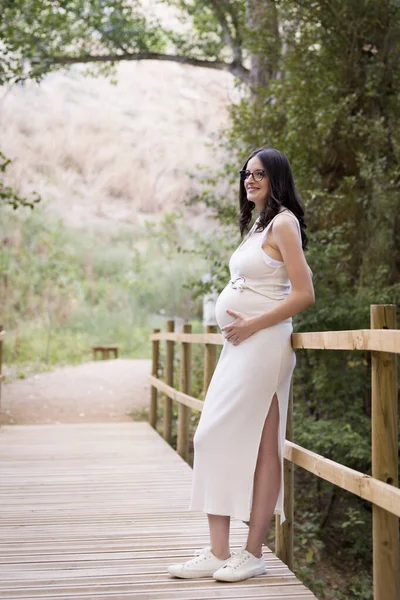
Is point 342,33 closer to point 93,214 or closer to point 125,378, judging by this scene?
point 125,378

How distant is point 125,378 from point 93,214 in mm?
15119

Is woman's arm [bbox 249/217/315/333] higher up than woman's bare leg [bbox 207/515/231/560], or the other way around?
woman's arm [bbox 249/217/315/333]

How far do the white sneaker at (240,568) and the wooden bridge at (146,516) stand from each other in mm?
30

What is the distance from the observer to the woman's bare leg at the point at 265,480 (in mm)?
2936

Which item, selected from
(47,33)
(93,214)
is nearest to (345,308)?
(47,33)

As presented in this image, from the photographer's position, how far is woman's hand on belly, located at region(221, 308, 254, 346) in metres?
2.87

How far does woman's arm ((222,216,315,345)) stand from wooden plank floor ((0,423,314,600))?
942 mm

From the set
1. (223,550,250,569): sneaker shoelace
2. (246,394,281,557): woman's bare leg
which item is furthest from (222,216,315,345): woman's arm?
(223,550,250,569): sneaker shoelace

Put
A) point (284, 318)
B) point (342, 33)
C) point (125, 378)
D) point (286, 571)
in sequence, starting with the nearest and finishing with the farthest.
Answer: point (284, 318)
point (286, 571)
point (342, 33)
point (125, 378)

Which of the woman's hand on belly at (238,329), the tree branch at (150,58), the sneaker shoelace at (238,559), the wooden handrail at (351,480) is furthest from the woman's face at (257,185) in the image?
the tree branch at (150,58)

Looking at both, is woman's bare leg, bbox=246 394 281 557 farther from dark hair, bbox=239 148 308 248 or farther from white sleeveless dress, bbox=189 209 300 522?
dark hair, bbox=239 148 308 248

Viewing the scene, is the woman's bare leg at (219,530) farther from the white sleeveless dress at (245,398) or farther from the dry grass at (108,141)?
the dry grass at (108,141)

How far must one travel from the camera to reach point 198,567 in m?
2.96

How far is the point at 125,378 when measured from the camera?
1327 centimetres
